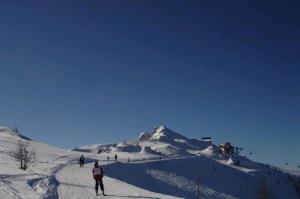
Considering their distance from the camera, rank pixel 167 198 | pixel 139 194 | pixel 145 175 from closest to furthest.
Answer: pixel 167 198 < pixel 139 194 < pixel 145 175

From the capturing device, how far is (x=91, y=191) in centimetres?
2430

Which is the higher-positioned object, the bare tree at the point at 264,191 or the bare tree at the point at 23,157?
the bare tree at the point at 23,157

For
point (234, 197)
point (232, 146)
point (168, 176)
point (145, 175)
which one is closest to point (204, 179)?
point (234, 197)

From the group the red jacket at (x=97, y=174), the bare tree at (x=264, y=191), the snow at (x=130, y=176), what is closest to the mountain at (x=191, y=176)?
the snow at (x=130, y=176)

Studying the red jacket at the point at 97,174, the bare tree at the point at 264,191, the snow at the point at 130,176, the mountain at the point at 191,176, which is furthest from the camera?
the bare tree at the point at 264,191

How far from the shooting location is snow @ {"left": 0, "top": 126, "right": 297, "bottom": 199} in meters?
24.2

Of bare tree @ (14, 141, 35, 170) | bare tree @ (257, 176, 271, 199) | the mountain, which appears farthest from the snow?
bare tree @ (257, 176, 271, 199)

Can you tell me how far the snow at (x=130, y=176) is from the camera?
79.4 ft

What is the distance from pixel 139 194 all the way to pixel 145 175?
58.7 meters

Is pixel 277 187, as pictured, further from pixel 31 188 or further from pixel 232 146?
pixel 31 188

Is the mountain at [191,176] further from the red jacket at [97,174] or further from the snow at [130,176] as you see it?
the red jacket at [97,174]

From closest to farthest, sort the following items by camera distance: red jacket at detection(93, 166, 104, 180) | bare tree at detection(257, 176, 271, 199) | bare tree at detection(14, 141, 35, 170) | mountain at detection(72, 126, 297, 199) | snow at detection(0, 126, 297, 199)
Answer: red jacket at detection(93, 166, 104, 180) < snow at detection(0, 126, 297, 199) < bare tree at detection(14, 141, 35, 170) < mountain at detection(72, 126, 297, 199) < bare tree at detection(257, 176, 271, 199)

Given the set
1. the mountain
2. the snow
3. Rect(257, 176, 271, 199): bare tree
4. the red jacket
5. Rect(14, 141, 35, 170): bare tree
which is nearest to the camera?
the red jacket

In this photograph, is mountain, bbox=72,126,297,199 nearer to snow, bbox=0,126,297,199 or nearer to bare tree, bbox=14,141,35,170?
snow, bbox=0,126,297,199
